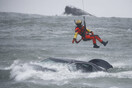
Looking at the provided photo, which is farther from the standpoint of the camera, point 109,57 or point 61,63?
point 109,57

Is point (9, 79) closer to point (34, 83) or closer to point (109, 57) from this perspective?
point (34, 83)

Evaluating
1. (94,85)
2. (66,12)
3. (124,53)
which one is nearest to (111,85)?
(94,85)

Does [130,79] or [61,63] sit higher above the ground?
[61,63]

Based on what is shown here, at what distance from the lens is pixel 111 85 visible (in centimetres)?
1172

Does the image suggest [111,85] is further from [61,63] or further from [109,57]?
[109,57]

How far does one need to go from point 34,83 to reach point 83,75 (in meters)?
2.31

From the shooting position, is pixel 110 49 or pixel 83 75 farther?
pixel 110 49

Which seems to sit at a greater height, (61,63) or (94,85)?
(61,63)

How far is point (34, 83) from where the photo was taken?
434 inches

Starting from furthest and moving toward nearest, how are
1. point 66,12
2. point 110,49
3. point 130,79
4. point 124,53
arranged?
point 66,12 < point 110,49 < point 124,53 < point 130,79

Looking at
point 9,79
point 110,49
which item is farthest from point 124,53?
point 9,79

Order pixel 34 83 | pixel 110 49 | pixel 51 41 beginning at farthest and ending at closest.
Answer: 1. pixel 51 41
2. pixel 110 49
3. pixel 34 83

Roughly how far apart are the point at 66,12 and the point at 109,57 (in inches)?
2470

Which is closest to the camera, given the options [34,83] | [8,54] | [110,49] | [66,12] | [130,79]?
[34,83]
